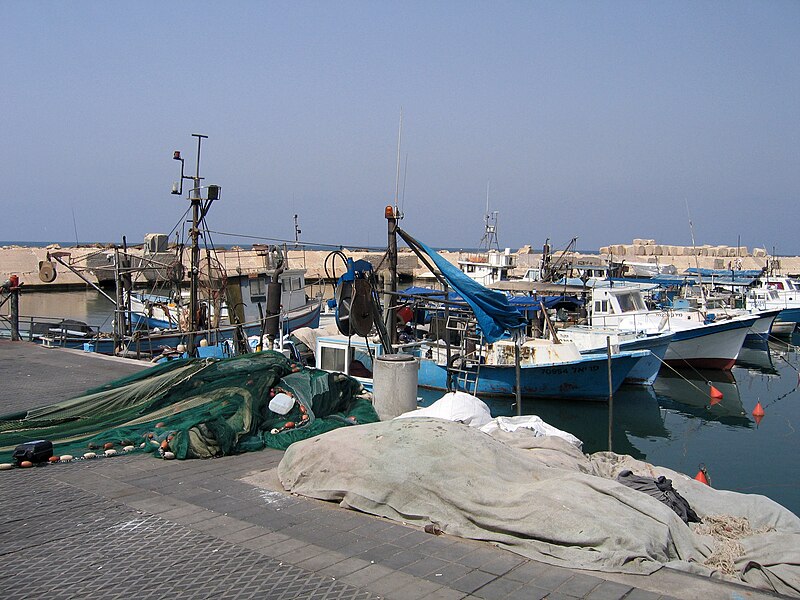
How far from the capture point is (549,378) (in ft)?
65.7

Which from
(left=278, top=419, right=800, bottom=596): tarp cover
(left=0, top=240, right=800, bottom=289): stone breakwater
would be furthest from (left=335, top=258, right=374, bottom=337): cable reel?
(left=0, top=240, right=800, bottom=289): stone breakwater

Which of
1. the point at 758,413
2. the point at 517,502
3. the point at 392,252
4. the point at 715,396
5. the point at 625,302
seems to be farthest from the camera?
the point at 625,302

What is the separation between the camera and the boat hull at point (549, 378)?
19750 millimetres

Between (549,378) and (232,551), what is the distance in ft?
52.7

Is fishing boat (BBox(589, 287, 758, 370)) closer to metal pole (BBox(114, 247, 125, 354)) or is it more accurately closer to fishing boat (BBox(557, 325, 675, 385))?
fishing boat (BBox(557, 325, 675, 385))

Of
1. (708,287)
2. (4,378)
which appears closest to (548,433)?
(4,378)

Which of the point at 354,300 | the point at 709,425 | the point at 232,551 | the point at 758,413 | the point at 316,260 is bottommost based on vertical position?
the point at 709,425

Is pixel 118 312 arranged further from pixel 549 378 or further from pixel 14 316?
pixel 549 378

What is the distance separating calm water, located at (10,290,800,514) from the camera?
50.0 ft

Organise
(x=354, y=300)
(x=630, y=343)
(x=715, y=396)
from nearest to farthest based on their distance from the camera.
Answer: (x=354, y=300)
(x=715, y=396)
(x=630, y=343)

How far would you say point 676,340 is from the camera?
26.4 m

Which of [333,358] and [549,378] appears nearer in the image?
[333,358]

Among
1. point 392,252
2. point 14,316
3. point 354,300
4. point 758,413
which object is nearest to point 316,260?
point 14,316

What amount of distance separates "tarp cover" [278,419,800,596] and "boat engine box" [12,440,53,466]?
2651mm
